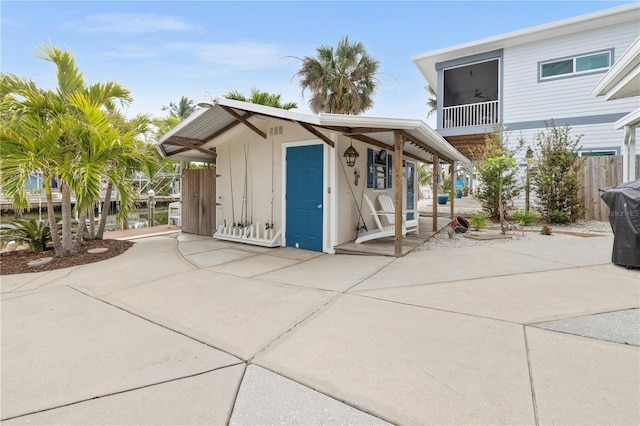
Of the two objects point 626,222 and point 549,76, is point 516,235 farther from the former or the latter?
point 549,76

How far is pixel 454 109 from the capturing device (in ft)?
41.1

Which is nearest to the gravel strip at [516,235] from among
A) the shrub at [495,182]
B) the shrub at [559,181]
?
the shrub at [559,181]

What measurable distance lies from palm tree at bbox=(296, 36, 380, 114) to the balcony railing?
3.50 meters

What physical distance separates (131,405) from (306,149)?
5.17 meters

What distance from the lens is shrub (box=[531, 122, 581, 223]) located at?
27.7 ft

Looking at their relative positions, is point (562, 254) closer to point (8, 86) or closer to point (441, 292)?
point (441, 292)

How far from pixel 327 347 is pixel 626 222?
4371 millimetres

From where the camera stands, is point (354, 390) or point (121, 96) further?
point (121, 96)

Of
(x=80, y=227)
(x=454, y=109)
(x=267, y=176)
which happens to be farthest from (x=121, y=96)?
(x=454, y=109)

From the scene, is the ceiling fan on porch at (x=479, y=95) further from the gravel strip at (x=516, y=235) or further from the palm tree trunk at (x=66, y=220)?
the palm tree trunk at (x=66, y=220)

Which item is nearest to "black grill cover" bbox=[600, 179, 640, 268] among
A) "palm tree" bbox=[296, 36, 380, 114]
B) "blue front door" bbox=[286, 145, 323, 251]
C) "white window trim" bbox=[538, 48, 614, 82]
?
"blue front door" bbox=[286, 145, 323, 251]

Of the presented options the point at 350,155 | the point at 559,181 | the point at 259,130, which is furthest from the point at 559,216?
the point at 259,130

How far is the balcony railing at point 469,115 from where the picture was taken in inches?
474

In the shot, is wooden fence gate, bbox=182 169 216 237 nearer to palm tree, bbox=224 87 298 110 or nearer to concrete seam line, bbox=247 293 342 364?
palm tree, bbox=224 87 298 110
